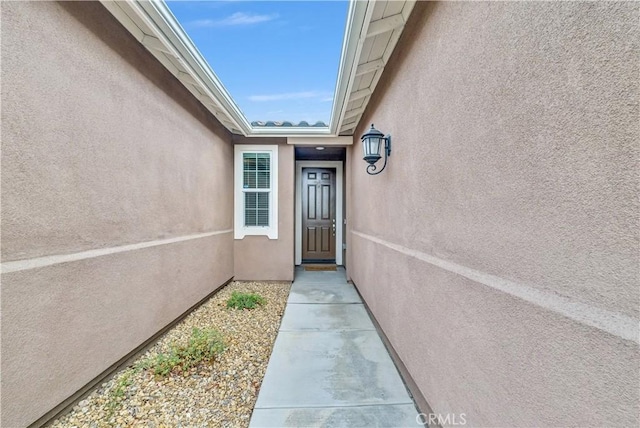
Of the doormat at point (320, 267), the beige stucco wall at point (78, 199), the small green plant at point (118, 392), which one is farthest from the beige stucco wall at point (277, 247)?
the small green plant at point (118, 392)

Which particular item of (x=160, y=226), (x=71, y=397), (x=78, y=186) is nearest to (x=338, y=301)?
(x=160, y=226)

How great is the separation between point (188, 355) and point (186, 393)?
44 centimetres

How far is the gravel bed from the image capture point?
1.97 m

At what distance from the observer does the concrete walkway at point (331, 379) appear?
2.02 m

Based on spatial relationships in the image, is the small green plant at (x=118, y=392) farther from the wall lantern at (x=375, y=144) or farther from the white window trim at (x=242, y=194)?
the white window trim at (x=242, y=194)

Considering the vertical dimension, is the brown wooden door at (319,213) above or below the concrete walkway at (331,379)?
above

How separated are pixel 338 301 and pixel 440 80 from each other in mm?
3644

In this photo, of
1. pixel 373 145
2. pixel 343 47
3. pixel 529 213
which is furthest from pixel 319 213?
pixel 529 213

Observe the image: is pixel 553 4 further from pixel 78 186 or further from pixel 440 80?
pixel 78 186

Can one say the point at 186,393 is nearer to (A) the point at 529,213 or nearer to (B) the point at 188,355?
(B) the point at 188,355

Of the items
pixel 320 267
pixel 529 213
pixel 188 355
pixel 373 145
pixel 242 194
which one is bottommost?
pixel 320 267

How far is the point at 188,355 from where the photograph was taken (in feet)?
8.72

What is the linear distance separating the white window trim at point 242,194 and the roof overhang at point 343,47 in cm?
133

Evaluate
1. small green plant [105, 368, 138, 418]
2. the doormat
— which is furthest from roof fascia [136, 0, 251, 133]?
the doormat
